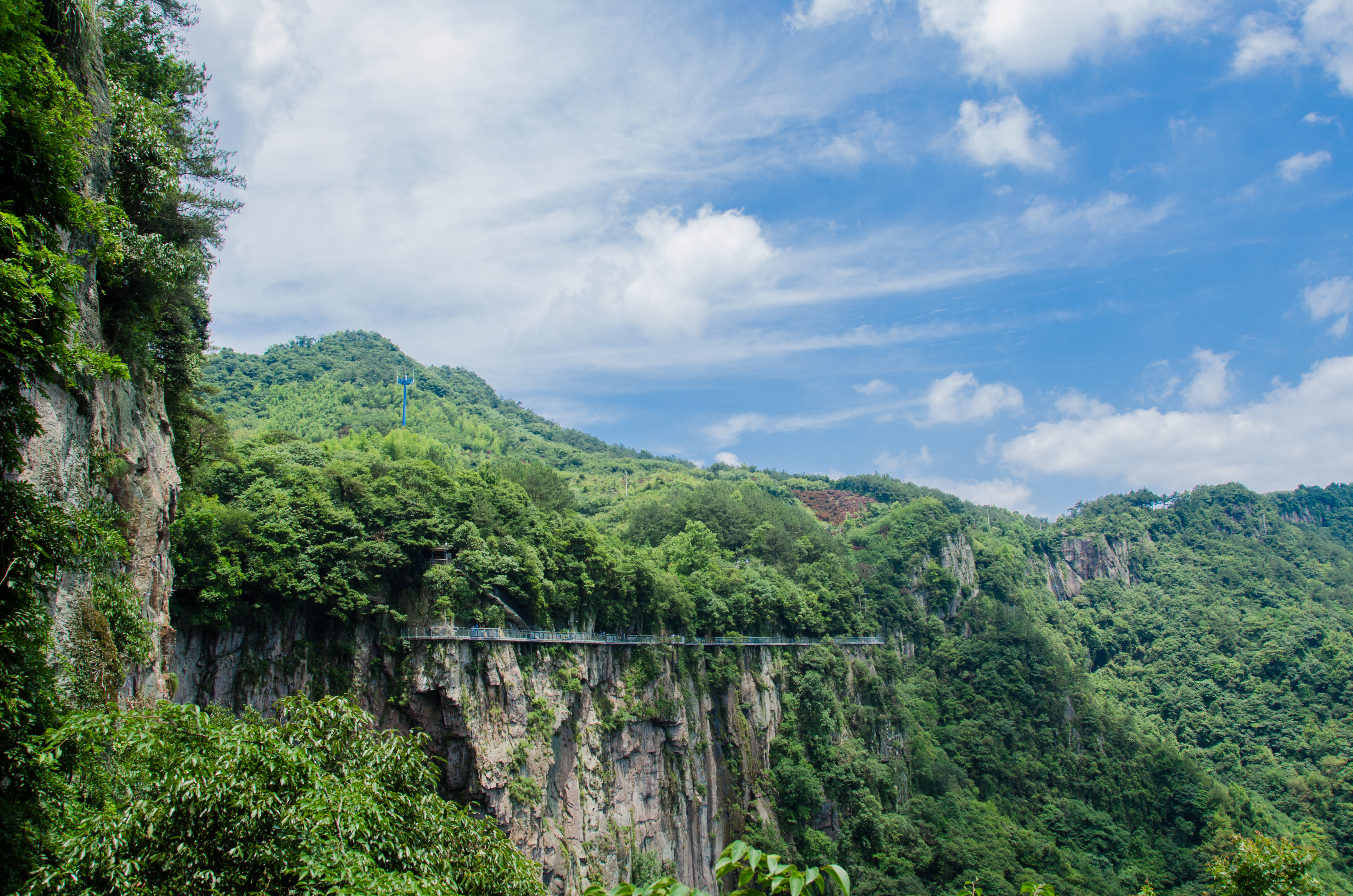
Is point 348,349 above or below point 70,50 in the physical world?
above

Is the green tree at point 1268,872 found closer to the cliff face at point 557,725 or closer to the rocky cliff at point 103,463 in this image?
the rocky cliff at point 103,463

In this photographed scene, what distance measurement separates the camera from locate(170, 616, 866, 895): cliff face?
1014 inches

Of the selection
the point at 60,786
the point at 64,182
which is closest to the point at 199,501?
the point at 64,182

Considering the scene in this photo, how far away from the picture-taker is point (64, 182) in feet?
32.4

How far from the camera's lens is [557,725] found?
30.3 m

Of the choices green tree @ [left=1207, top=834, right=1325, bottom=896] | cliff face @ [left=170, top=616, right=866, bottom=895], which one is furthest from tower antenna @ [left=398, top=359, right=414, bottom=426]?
green tree @ [left=1207, top=834, right=1325, bottom=896]

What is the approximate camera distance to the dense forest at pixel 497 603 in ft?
25.8

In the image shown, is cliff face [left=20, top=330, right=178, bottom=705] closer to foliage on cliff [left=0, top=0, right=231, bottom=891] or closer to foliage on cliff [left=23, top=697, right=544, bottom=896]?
foliage on cliff [left=0, top=0, right=231, bottom=891]

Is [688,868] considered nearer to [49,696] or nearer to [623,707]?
[623,707]

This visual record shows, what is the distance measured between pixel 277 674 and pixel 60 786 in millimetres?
19182

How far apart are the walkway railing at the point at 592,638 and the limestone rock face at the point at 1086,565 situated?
192 ft

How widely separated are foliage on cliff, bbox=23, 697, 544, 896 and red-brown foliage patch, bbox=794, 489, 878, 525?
95917 millimetres

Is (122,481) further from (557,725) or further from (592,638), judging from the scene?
(592,638)

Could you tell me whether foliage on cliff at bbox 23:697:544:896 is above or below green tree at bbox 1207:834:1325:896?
above
